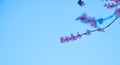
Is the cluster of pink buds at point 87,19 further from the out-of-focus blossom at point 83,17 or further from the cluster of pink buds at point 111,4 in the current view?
the cluster of pink buds at point 111,4

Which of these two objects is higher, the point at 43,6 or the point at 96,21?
the point at 43,6

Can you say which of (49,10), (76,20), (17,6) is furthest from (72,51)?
(17,6)

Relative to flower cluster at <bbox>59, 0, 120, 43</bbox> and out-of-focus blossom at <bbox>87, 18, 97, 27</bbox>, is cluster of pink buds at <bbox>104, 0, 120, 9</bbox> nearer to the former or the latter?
flower cluster at <bbox>59, 0, 120, 43</bbox>

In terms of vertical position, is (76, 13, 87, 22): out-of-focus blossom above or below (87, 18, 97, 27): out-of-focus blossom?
above

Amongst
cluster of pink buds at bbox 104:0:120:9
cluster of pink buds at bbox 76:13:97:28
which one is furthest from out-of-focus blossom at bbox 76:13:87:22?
cluster of pink buds at bbox 104:0:120:9

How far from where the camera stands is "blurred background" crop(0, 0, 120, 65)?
1.55 m

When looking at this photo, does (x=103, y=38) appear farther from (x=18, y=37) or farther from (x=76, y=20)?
(x=18, y=37)

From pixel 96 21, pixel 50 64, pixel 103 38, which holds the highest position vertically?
pixel 96 21

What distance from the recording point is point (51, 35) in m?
1.64

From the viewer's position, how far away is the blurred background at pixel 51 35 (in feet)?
5.10

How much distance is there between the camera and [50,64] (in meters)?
1.59

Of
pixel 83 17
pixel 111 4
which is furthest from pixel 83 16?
pixel 111 4

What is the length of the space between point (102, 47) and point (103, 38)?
0.07m

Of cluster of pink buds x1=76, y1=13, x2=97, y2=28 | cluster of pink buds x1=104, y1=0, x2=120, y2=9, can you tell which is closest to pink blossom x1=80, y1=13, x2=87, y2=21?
cluster of pink buds x1=76, y1=13, x2=97, y2=28
